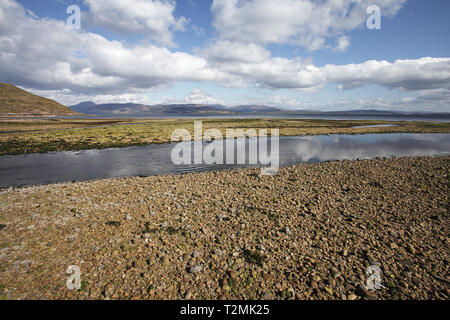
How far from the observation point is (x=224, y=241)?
9.81 meters

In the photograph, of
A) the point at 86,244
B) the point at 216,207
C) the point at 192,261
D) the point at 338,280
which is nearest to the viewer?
the point at 338,280

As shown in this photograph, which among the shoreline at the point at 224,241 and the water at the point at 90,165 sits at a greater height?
the water at the point at 90,165

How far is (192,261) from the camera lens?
331 inches

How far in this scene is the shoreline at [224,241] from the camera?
726 cm

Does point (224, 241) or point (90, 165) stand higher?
point (90, 165)

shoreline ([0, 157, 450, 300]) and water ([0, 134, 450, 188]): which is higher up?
water ([0, 134, 450, 188])

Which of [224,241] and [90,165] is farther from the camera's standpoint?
[90,165]

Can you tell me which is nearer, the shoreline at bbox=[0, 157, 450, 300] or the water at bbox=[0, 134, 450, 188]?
the shoreline at bbox=[0, 157, 450, 300]

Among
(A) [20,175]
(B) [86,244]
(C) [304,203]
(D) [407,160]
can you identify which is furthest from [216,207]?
(D) [407,160]

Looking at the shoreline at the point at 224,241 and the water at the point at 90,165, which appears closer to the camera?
the shoreline at the point at 224,241

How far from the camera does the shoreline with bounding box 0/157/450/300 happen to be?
23.8 feet
